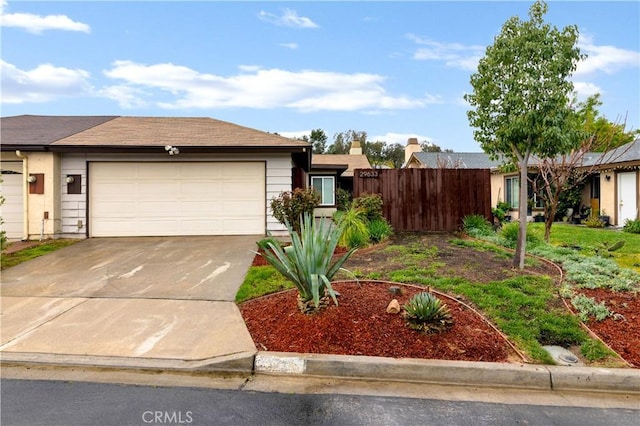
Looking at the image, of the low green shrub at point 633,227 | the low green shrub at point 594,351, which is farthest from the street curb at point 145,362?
the low green shrub at point 633,227

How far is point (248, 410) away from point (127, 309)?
119 inches

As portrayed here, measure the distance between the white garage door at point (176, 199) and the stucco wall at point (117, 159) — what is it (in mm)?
179

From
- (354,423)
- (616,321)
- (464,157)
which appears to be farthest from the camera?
(464,157)

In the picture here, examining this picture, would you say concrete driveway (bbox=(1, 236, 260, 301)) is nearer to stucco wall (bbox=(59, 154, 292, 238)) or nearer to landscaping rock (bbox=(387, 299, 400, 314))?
stucco wall (bbox=(59, 154, 292, 238))

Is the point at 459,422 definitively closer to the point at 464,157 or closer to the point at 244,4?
the point at 244,4

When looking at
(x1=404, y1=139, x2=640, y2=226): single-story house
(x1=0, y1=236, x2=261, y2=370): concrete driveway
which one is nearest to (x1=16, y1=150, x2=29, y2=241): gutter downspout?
(x1=0, y1=236, x2=261, y2=370): concrete driveway

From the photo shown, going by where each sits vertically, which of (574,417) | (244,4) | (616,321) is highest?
(244,4)

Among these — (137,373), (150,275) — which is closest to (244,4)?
(150,275)

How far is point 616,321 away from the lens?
173 inches

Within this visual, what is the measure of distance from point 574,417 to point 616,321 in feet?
7.12

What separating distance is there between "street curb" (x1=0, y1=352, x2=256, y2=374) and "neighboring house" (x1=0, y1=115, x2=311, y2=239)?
7585 millimetres

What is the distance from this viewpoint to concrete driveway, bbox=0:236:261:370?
12.5ft

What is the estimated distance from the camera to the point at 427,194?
11734 millimetres

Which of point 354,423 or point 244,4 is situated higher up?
point 244,4
